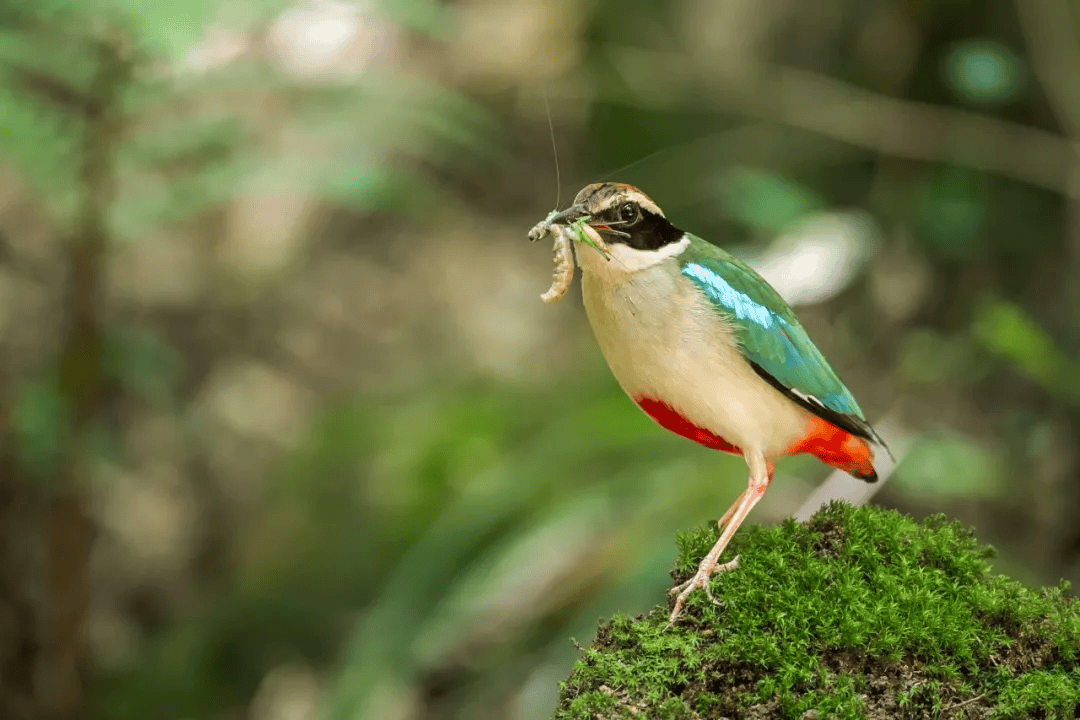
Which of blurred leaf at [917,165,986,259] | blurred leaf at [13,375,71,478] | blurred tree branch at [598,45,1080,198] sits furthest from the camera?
blurred leaf at [917,165,986,259]

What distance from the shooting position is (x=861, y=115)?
22.3 feet

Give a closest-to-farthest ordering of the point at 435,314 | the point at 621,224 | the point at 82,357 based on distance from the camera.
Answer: the point at 621,224 < the point at 82,357 < the point at 435,314

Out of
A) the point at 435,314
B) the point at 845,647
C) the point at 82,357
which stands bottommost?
the point at 845,647

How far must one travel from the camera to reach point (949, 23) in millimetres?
7355

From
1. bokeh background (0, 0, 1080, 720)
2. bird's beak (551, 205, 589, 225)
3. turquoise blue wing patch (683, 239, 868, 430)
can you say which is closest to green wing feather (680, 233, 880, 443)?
turquoise blue wing patch (683, 239, 868, 430)

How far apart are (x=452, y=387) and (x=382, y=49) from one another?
10.4ft

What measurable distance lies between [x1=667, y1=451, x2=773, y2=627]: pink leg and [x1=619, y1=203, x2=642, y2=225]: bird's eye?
0.69m

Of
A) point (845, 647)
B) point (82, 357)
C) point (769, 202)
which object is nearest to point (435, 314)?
point (769, 202)

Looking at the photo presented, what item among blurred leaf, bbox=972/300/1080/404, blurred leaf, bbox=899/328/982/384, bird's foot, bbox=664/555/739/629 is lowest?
bird's foot, bbox=664/555/739/629

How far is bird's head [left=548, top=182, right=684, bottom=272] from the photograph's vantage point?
2.78 m

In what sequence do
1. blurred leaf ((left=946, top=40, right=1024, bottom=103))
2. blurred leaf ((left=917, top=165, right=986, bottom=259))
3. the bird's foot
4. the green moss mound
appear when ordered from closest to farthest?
1. the green moss mound
2. the bird's foot
3. blurred leaf ((left=946, top=40, right=1024, bottom=103))
4. blurred leaf ((left=917, top=165, right=986, bottom=259))

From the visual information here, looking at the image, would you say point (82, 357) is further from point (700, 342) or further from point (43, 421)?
point (700, 342)

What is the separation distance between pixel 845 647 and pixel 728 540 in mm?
410

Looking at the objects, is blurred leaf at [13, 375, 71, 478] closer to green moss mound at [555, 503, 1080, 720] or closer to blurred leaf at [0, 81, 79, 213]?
blurred leaf at [0, 81, 79, 213]
